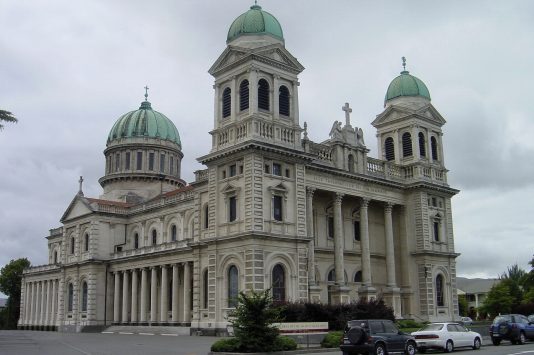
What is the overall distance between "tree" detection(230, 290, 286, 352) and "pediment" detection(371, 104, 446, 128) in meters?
39.7

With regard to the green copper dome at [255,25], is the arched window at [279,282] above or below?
below

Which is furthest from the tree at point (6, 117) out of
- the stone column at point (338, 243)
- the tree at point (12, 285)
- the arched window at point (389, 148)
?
the tree at point (12, 285)

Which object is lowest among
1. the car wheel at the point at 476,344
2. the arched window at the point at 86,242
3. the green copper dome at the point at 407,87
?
the car wheel at the point at 476,344

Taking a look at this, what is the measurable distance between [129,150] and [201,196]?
2799cm

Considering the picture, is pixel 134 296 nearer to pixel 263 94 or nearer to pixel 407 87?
pixel 263 94

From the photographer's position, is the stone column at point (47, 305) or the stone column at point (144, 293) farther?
the stone column at point (47, 305)

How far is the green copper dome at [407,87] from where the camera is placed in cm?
6594

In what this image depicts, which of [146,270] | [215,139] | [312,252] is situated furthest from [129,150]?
[312,252]

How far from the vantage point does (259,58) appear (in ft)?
165

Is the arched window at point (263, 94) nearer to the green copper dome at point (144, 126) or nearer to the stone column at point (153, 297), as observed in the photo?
the stone column at point (153, 297)

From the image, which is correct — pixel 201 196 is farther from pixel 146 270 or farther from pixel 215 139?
pixel 146 270

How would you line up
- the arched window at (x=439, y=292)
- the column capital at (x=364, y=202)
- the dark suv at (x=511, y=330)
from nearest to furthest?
the dark suv at (x=511, y=330) < the column capital at (x=364, y=202) < the arched window at (x=439, y=292)

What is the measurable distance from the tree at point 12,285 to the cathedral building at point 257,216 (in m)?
14.3

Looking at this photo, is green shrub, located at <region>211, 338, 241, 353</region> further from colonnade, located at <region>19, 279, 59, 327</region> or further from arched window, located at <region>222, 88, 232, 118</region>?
colonnade, located at <region>19, 279, 59, 327</region>
